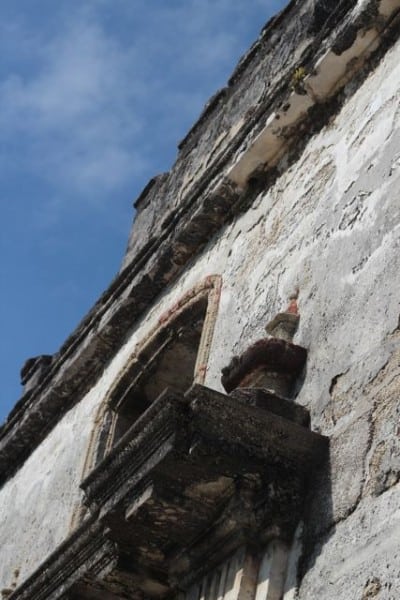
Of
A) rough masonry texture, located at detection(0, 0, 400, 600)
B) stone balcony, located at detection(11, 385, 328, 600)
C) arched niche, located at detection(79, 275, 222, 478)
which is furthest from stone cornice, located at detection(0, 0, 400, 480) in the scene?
stone balcony, located at detection(11, 385, 328, 600)

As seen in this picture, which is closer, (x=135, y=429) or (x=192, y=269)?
(x=135, y=429)

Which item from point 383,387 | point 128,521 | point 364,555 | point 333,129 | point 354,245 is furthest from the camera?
point 333,129

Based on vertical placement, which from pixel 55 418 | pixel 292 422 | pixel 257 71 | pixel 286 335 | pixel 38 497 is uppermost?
pixel 257 71

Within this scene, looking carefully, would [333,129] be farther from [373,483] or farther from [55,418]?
[55,418]

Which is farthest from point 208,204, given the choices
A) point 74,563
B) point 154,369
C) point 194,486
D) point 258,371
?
point 194,486

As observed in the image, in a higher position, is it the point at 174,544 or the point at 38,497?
the point at 38,497

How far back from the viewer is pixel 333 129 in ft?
17.2

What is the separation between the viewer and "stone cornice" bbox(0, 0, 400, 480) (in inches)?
209

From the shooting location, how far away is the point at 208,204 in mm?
6129

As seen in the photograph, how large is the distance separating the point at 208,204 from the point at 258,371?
1.94 m

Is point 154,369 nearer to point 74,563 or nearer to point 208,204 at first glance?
point 208,204

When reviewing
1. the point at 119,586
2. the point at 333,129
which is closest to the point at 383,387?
the point at 119,586

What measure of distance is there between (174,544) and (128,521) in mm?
203

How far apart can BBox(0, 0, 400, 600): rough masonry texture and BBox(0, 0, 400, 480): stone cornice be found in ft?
0.04
